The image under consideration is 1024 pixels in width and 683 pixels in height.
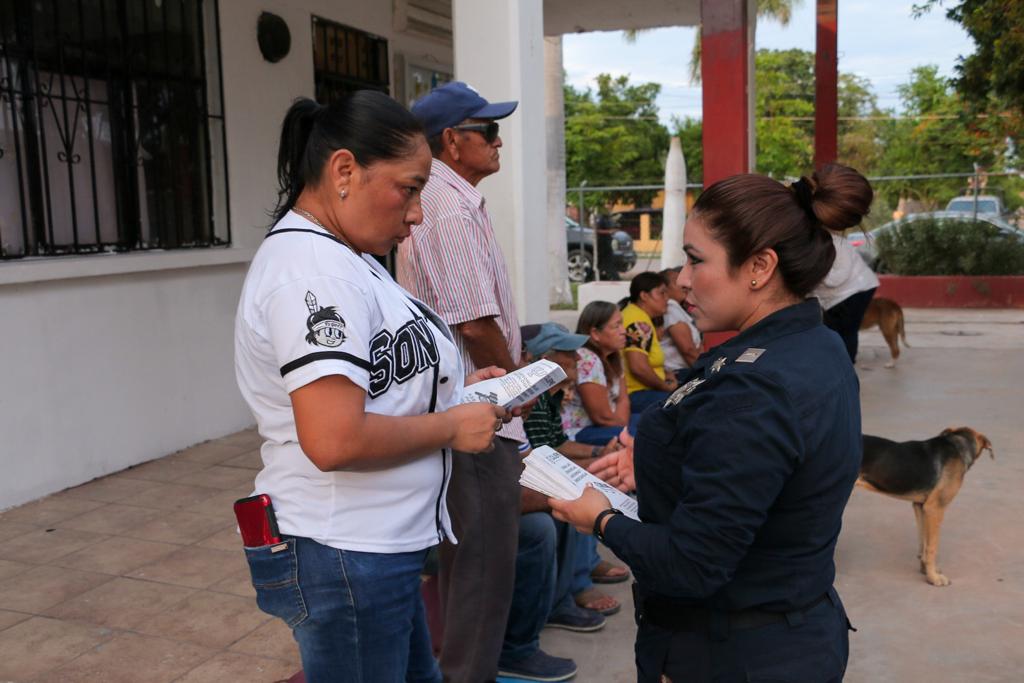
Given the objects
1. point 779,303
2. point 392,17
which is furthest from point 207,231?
point 779,303

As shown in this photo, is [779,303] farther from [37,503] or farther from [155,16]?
[155,16]

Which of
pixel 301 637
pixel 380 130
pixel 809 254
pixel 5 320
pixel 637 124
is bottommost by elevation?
pixel 301 637

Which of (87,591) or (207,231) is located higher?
(207,231)

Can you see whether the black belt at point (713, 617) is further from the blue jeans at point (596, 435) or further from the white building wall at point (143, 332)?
the white building wall at point (143, 332)

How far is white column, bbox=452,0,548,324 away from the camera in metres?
4.44

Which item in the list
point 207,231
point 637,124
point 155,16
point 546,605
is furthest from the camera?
point 637,124

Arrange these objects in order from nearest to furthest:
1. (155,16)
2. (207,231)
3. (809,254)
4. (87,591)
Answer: (809,254)
(87,591)
(155,16)
(207,231)

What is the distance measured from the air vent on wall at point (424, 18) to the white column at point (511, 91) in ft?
12.9

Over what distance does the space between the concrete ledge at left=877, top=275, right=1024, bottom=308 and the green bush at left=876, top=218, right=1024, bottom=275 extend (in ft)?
0.57

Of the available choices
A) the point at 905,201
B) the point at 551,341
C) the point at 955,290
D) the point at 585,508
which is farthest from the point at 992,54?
the point at 905,201

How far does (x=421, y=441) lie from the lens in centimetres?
178

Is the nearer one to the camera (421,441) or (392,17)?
(421,441)

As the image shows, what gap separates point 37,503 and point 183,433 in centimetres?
112

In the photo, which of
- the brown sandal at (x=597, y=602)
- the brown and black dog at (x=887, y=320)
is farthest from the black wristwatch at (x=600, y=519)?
the brown and black dog at (x=887, y=320)
